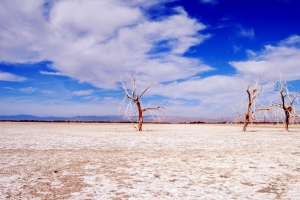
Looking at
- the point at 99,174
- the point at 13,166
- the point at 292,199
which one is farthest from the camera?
the point at 13,166

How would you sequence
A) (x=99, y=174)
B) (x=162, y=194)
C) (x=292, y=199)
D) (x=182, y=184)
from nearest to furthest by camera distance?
(x=292, y=199) → (x=162, y=194) → (x=182, y=184) → (x=99, y=174)

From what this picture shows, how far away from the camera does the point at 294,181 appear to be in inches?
233

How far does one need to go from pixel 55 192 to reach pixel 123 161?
12.2ft

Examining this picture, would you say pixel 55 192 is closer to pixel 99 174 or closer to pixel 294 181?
pixel 99 174

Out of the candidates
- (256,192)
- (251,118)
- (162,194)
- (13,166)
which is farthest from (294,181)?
(251,118)

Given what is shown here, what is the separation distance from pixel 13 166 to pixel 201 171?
516cm

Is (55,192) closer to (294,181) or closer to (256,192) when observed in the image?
(256,192)

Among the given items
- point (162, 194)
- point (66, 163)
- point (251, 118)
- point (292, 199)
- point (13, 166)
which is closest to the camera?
point (292, 199)

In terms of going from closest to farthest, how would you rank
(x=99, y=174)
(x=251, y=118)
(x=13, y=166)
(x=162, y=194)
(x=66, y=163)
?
(x=162, y=194), (x=99, y=174), (x=13, y=166), (x=66, y=163), (x=251, y=118)

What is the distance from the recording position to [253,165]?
782 centimetres

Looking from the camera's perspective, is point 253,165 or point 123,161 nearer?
point 253,165

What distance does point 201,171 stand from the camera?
277 inches

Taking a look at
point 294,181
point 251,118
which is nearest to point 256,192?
point 294,181

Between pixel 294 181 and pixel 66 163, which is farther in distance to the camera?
pixel 66 163
